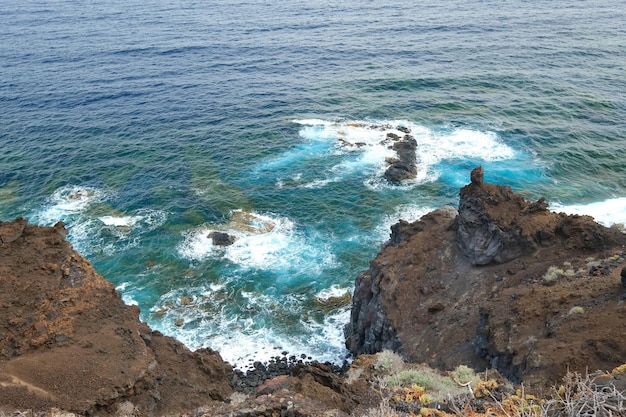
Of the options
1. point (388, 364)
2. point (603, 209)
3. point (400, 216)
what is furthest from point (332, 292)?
point (603, 209)

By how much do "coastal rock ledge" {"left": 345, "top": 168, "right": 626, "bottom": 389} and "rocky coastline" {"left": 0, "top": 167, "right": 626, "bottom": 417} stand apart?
74 millimetres

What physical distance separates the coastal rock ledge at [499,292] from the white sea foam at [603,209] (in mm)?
19697

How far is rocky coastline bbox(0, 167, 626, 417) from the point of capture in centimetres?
1900

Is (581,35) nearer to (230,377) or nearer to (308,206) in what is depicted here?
(308,206)

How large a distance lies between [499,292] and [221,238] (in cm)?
2752

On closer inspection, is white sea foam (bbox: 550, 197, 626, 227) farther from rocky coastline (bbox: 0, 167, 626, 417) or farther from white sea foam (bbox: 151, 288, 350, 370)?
white sea foam (bbox: 151, 288, 350, 370)

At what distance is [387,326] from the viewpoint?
1177 inches

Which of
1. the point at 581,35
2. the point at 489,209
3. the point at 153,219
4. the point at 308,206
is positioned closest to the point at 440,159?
the point at 308,206

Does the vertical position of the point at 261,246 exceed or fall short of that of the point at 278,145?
it falls short

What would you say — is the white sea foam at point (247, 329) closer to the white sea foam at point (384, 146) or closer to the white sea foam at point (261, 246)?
the white sea foam at point (261, 246)

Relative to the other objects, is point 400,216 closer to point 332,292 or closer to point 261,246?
point 332,292

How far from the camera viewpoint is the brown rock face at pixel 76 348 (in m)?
20.2

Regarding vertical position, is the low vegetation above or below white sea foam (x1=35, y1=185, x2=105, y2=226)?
above

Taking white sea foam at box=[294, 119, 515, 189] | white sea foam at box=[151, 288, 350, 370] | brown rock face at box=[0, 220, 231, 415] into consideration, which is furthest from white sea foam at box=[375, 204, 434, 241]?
brown rock face at box=[0, 220, 231, 415]
